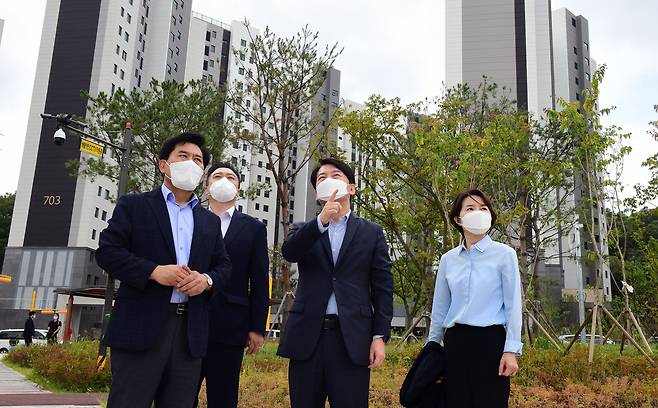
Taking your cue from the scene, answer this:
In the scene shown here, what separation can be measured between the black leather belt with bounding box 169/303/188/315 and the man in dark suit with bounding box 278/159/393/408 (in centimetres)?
63

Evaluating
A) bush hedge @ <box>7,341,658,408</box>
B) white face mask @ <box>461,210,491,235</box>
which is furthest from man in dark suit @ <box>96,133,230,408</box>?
bush hedge @ <box>7,341,658,408</box>

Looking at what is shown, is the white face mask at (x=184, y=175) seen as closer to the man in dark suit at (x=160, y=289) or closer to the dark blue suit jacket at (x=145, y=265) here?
the man in dark suit at (x=160, y=289)

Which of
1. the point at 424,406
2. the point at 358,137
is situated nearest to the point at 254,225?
the point at 424,406

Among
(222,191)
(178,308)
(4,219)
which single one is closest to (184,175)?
(178,308)

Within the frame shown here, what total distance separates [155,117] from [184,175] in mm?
15273

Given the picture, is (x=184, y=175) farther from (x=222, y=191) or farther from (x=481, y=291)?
(x=481, y=291)

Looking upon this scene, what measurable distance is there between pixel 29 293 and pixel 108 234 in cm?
4448

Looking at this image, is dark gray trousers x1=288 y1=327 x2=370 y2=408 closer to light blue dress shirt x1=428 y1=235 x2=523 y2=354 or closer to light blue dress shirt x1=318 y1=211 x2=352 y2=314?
light blue dress shirt x1=318 y1=211 x2=352 y2=314

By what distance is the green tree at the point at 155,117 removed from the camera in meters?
17.5

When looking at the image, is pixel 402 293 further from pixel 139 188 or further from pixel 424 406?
pixel 424 406

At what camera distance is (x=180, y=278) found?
8.86ft

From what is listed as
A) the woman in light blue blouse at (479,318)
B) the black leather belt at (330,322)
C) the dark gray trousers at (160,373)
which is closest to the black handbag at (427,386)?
the woman in light blue blouse at (479,318)

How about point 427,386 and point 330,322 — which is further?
point 427,386

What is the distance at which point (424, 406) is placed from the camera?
3.38m
